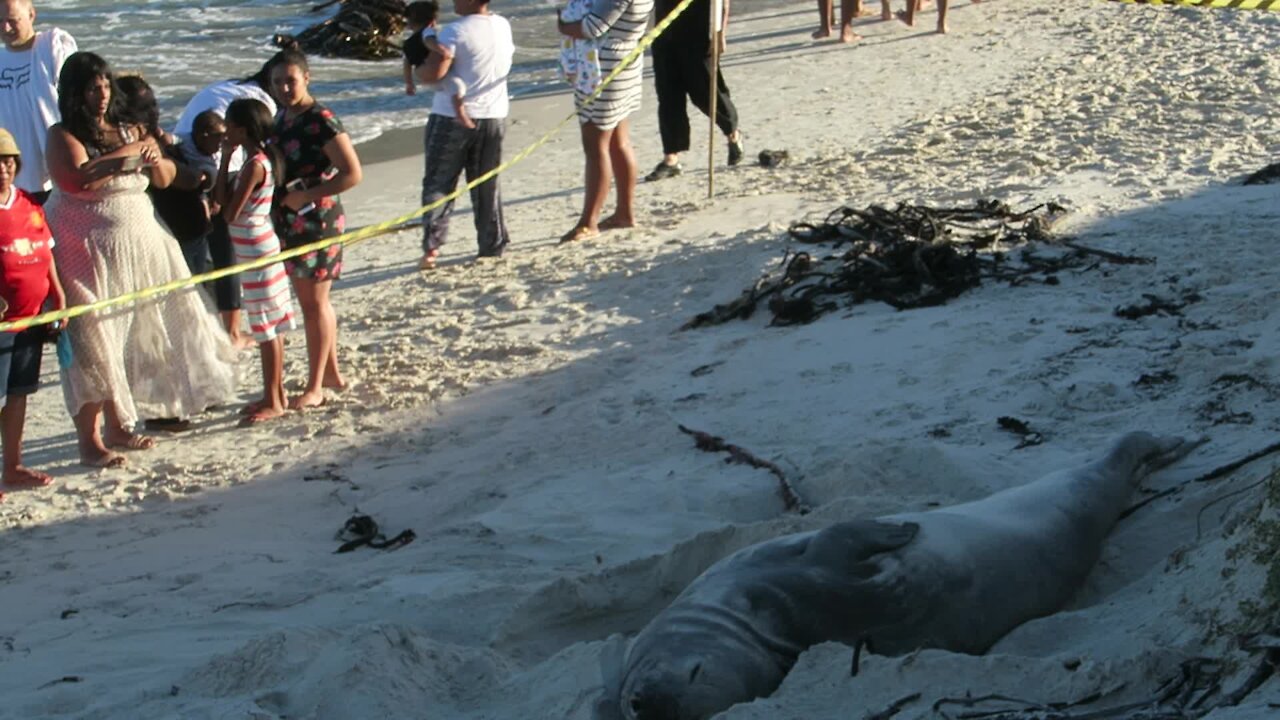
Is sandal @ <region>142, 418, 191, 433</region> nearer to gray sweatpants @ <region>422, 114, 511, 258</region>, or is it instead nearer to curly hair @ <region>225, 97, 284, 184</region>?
curly hair @ <region>225, 97, 284, 184</region>

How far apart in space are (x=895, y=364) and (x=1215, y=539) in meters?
2.58

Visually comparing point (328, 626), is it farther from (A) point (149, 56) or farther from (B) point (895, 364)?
(A) point (149, 56)

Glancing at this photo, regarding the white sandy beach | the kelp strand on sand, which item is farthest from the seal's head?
the kelp strand on sand

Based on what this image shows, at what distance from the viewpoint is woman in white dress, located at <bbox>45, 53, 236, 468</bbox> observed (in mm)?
6637

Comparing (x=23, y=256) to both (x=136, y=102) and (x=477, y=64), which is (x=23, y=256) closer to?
(x=136, y=102)

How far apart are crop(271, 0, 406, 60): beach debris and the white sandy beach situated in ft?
30.7

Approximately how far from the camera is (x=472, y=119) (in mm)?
9375

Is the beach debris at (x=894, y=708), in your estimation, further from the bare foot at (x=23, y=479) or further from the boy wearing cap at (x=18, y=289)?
the bare foot at (x=23, y=479)

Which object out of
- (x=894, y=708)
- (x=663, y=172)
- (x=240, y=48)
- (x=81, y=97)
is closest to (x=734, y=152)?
(x=663, y=172)

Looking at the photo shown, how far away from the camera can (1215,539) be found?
414 centimetres

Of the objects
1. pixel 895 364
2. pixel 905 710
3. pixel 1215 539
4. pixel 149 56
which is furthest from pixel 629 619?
pixel 149 56

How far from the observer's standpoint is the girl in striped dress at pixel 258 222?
23.1 ft

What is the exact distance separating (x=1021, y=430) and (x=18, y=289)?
418cm

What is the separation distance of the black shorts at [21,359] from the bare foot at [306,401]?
131 cm
